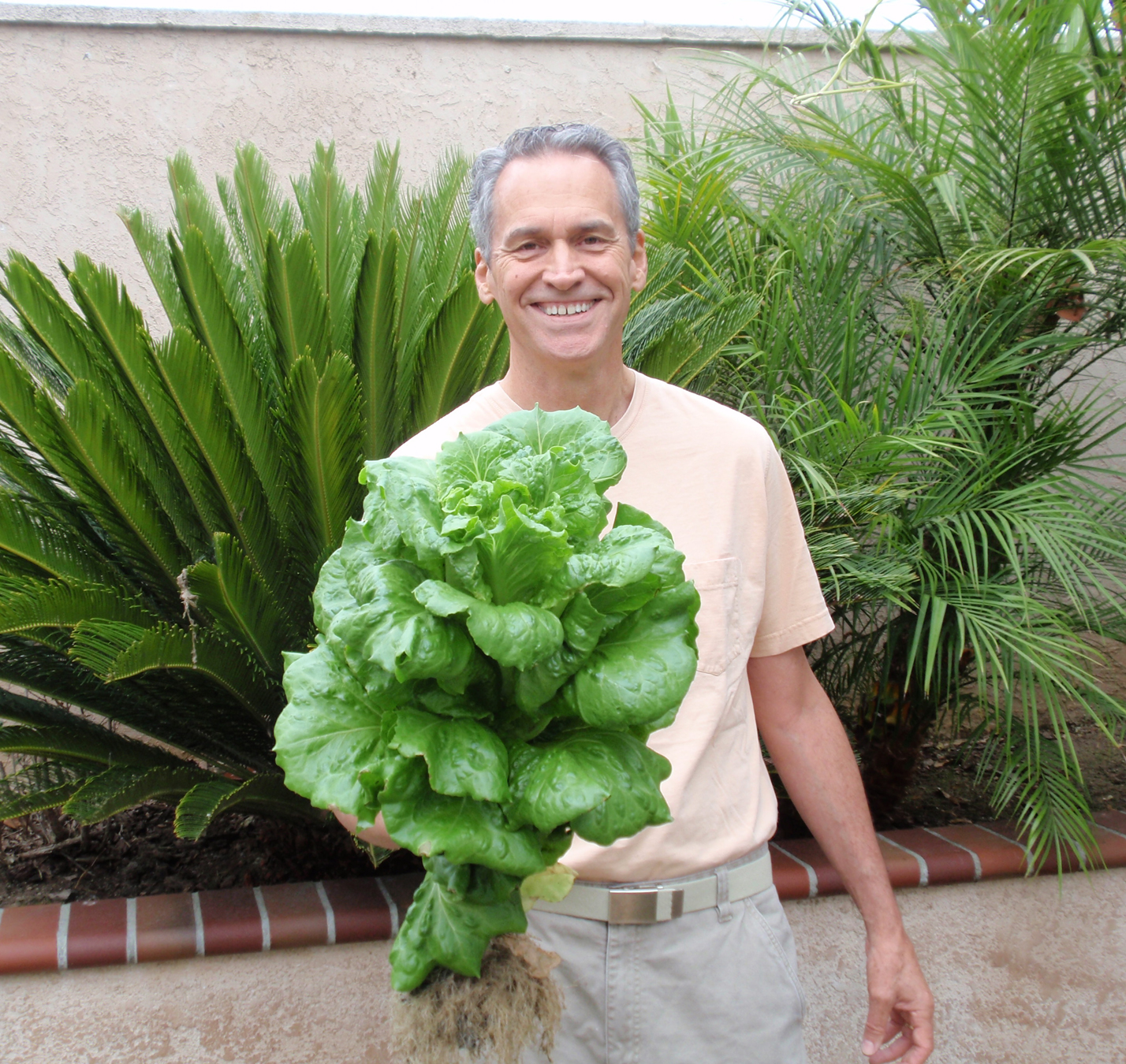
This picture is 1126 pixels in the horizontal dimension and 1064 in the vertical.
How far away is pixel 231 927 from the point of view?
2.28 meters

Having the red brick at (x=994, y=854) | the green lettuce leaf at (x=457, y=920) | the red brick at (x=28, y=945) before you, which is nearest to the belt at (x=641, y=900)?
the green lettuce leaf at (x=457, y=920)

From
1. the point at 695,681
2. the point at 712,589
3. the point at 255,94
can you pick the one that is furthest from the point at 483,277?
the point at 255,94

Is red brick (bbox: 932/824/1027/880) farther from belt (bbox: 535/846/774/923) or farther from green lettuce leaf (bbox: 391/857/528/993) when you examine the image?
green lettuce leaf (bbox: 391/857/528/993)

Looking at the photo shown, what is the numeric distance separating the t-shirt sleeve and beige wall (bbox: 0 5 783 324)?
2777 millimetres

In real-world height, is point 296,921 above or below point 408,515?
below

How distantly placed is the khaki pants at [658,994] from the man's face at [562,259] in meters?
0.90

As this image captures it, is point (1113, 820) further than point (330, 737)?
Yes

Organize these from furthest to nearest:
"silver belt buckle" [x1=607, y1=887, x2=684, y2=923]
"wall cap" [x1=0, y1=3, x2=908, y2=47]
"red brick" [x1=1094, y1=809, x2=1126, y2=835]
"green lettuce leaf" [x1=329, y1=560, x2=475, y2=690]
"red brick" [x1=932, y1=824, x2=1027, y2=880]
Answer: "wall cap" [x1=0, y1=3, x2=908, y2=47], "red brick" [x1=1094, y1=809, x2=1126, y2=835], "red brick" [x1=932, y1=824, x2=1027, y2=880], "silver belt buckle" [x1=607, y1=887, x2=684, y2=923], "green lettuce leaf" [x1=329, y1=560, x2=475, y2=690]

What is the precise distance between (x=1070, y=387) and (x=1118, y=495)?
3.58 feet

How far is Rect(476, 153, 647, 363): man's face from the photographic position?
1.50m

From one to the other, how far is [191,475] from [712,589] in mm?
1546

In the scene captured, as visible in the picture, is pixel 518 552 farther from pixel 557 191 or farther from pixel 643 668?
pixel 557 191

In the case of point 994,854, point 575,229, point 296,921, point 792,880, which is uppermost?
point 575,229

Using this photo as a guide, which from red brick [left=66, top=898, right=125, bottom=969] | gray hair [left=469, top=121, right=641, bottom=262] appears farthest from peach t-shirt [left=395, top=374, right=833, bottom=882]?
red brick [left=66, top=898, right=125, bottom=969]
